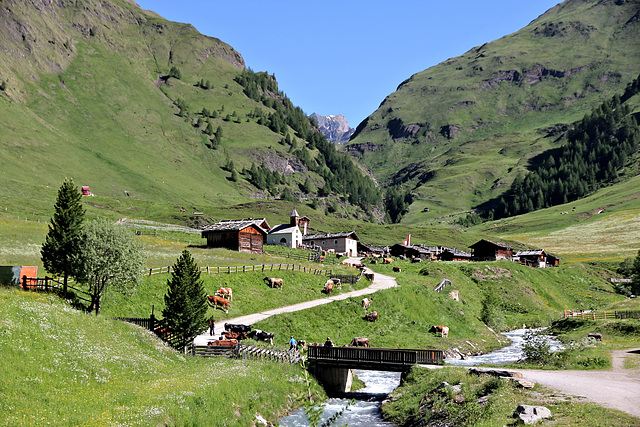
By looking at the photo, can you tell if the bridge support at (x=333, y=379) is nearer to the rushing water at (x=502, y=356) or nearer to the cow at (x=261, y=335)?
the cow at (x=261, y=335)

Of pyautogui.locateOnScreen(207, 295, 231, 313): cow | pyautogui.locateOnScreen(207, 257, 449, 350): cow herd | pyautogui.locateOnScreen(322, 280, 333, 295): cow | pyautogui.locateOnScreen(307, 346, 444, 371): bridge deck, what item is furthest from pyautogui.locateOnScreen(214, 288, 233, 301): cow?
pyautogui.locateOnScreen(307, 346, 444, 371): bridge deck

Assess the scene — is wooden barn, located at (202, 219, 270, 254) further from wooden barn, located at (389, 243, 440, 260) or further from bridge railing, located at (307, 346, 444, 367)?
bridge railing, located at (307, 346, 444, 367)

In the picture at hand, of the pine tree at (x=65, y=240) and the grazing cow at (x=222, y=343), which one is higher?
the pine tree at (x=65, y=240)

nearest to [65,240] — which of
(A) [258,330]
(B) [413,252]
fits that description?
(A) [258,330]

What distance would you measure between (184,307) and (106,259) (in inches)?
328

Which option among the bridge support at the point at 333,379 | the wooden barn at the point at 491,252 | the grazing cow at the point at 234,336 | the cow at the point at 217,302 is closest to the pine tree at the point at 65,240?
the grazing cow at the point at 234,336

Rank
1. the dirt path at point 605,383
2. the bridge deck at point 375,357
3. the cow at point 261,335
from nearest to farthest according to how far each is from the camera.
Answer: the dirt path at point 605,383 < the bridge deck at point 375,357 < the cow at point 261,335

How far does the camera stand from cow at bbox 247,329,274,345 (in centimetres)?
4343

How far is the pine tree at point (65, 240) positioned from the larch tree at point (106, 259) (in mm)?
1030

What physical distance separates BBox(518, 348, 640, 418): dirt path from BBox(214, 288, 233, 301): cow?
104 ft

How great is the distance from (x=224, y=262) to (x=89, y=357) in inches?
1788

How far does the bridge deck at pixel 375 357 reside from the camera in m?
37.8

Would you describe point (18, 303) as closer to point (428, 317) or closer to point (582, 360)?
point (582, 360)

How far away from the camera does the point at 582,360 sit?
36.4 metres
